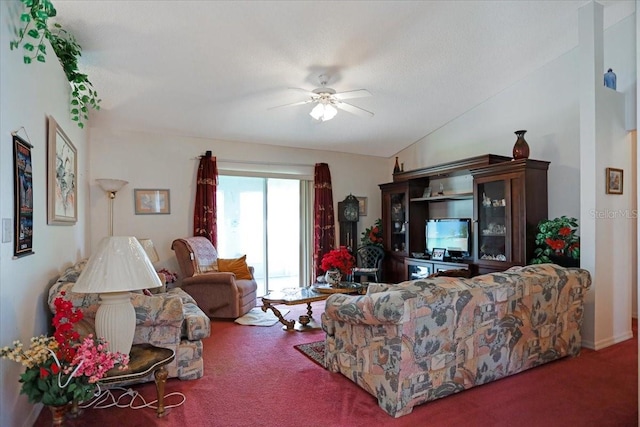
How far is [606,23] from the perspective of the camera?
13.3 ft

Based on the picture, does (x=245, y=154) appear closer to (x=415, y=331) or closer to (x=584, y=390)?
(x=415, y=331)

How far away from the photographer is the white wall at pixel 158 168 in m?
4.87

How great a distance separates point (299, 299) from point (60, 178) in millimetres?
2344

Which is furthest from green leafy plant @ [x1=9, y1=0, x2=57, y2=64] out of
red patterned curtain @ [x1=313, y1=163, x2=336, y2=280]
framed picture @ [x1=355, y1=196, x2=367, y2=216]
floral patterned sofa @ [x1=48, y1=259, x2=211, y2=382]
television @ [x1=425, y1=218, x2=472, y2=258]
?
framed picture @ [x1=355, y1=196, x2=367, y2=216]

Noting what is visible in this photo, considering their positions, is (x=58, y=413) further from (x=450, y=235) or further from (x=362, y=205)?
(x=362, y=205)

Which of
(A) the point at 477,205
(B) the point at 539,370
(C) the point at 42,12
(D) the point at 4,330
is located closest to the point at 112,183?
(C) the point at 42,12

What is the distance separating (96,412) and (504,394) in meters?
2.68

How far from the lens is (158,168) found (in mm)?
5199

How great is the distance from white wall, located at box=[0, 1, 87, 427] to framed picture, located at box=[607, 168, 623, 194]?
4.52 metres

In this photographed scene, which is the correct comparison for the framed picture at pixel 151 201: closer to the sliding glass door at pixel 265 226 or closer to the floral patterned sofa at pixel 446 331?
the sliding glass door at pixel 265 226

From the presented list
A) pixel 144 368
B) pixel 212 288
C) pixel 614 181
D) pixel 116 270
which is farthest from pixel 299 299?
pixel 614 181

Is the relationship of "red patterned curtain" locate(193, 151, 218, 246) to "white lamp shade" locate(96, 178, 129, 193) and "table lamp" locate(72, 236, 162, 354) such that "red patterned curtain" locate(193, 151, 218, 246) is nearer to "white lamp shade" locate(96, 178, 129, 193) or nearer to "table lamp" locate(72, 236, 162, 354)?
"white lamp shade" locate(96, 178, 129, 193)

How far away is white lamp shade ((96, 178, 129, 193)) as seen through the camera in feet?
14.9

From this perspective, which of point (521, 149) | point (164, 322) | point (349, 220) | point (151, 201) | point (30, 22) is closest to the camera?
point (30, 22)
